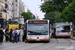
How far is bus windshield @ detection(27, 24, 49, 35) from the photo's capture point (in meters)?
20.2

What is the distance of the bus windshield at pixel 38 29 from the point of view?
66.2ft

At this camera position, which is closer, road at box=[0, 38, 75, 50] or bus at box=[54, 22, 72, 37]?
road at box=[0, 38, 75, 50]

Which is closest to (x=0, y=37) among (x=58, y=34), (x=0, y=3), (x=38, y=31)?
(x=38, y=31)

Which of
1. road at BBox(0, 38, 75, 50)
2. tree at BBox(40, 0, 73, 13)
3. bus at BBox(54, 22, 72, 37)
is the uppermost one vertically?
tree at BBox(40, 0, 73, 13)

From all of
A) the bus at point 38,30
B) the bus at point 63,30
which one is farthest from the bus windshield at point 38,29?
the bus at point 63,30

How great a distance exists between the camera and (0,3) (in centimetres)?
5381

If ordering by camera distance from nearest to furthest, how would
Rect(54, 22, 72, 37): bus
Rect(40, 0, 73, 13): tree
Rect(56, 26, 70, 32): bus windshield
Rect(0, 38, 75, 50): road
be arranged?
1. Rect(0, 38, 75, 50): road
2. Rect(54, 22, 72, 37): bus
3. Rect(56, 26, 70, 32): bus windshield
4. Rect(40, 0, 73, 13): tree

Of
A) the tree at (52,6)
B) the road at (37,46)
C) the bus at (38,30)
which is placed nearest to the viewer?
the road at (37,46)

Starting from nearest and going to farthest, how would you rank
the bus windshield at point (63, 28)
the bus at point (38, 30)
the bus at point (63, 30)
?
the bus at point (38, 30) → the bus at point (63, 30) → the bus windshield at point (63, 28)

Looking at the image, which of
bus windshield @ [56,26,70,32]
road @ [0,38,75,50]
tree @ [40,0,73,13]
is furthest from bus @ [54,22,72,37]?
tree @ [40,0,73,13]

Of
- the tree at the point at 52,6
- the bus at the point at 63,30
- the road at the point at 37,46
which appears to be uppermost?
the tree at the point at 52,6

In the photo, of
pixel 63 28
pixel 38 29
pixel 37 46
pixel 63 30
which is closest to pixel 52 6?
pixel 63 28

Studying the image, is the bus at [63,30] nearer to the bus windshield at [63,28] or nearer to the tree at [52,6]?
the bus windshield at [63,28]

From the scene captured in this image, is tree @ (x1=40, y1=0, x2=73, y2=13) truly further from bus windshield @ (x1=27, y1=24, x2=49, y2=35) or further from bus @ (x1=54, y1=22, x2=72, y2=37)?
bus windshield @ (x1=27, y1=24, x2=49, y2=35)
